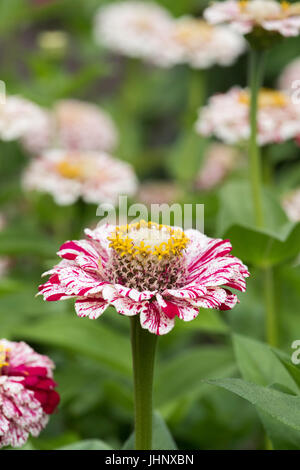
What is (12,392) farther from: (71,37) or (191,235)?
(71,37)

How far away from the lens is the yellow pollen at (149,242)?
0.58 metres

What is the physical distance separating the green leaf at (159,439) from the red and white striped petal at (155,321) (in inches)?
6.3

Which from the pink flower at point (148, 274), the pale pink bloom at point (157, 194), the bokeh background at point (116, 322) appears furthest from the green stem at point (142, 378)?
the pale pink bloom at point (157, 194)

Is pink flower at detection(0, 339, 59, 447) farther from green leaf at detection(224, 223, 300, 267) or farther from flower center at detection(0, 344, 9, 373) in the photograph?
green leaf at detection(224, 223, 300, 267)

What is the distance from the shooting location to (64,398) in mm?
962

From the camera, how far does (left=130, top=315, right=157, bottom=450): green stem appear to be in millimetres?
565

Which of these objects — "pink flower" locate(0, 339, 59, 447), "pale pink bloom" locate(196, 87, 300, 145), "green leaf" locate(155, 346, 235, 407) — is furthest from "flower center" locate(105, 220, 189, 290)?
"pale pink bloom" locate(196, 87, 300, 145)

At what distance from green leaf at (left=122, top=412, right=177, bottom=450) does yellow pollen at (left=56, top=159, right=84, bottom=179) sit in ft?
1.81

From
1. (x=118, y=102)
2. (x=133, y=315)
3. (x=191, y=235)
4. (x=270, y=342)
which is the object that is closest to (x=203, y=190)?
(x=118, y=102)

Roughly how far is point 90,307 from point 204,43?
106 cm

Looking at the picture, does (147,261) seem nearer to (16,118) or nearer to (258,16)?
(258,16)

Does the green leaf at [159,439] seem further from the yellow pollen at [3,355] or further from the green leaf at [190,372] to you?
the green leaf at [190,372]

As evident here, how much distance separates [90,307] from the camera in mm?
528

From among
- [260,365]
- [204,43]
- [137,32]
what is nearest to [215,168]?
[204,43]
